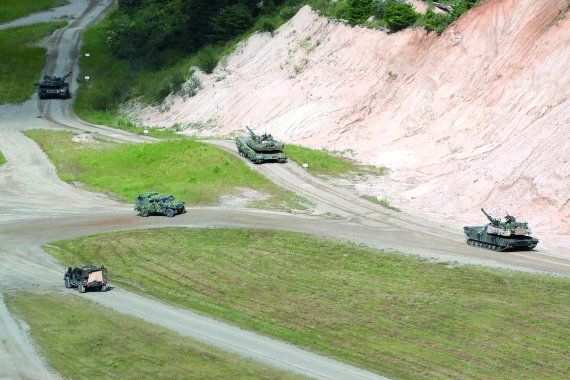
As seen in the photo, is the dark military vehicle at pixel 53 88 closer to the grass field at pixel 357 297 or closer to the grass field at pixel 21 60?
the grass field at pixel 21 60

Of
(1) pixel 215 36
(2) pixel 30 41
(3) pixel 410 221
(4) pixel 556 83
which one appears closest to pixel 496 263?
(3) pixel 410 221

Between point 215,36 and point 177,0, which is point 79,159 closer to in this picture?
point 215,36

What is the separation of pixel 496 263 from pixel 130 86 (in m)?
64.8

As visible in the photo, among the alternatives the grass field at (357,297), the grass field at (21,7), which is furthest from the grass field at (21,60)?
the grass field at (357,297)

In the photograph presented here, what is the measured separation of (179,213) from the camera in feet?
199

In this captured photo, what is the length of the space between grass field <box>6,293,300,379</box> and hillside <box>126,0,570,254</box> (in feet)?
76.1

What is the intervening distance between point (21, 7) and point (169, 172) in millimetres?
77601

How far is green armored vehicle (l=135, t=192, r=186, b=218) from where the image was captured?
196 ft

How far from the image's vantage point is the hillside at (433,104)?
57.3 m

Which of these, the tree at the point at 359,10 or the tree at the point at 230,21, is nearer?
the tree at the point at 359,10

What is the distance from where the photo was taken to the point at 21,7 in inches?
5443

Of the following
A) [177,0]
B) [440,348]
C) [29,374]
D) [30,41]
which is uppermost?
[177,0]

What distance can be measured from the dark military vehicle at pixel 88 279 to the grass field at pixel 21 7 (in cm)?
9447

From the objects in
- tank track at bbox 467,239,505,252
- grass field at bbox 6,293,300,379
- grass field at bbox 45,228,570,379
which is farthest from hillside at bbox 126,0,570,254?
grass field at bbox 6,293,300,379
